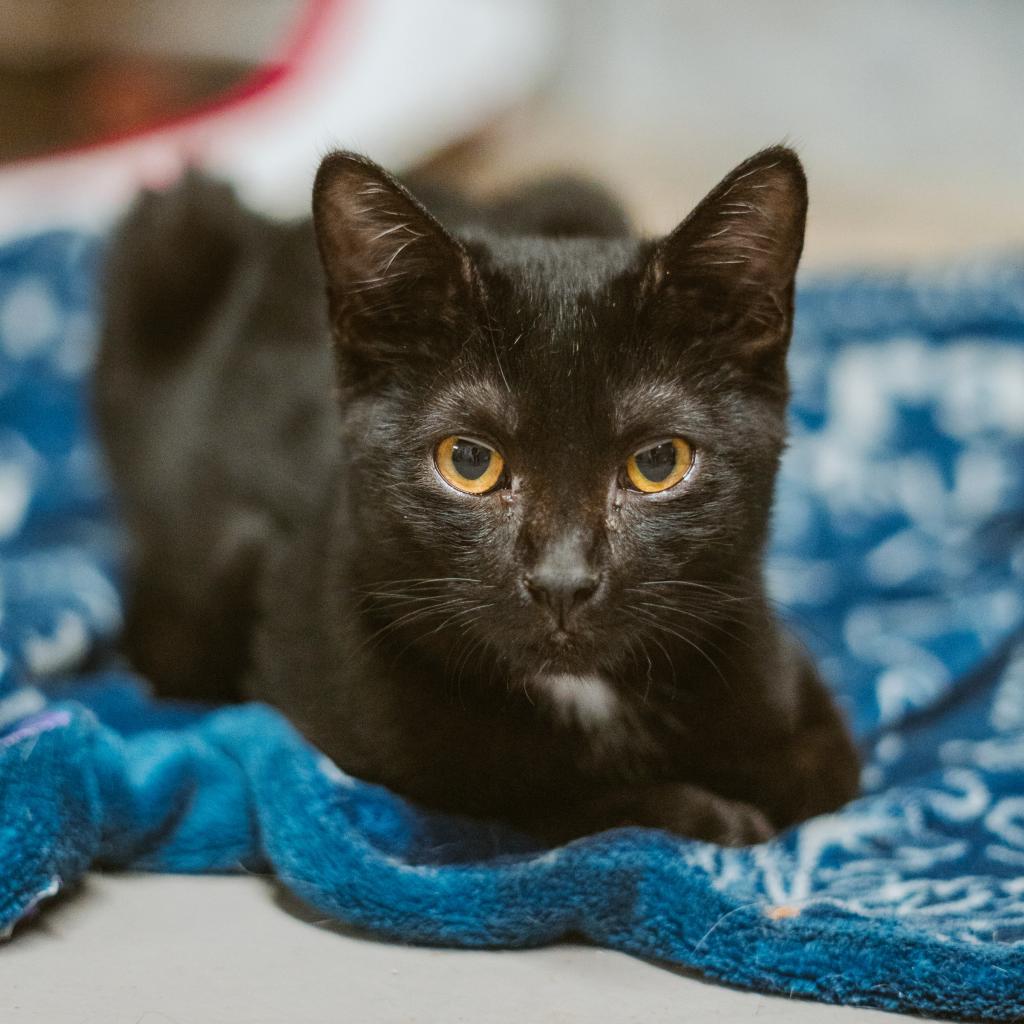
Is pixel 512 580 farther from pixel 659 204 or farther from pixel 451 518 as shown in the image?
pixel 659 204

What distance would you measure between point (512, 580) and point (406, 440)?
188mm

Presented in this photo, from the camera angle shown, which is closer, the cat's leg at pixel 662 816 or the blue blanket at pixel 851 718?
the blue blanket at pixel 851 718

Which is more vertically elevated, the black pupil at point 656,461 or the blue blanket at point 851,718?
the black pupil at point 656,461

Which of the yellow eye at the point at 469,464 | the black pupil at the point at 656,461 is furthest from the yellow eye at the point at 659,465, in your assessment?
the yellow eye at the point at 469,464

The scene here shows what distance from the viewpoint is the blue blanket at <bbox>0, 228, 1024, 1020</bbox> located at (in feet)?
3.49

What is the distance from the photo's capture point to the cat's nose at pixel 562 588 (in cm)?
102

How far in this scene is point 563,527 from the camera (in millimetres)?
1058

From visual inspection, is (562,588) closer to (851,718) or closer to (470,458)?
(470,458)

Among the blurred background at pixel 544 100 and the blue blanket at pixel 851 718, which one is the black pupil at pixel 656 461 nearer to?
the blue blanket at pixel 851 718

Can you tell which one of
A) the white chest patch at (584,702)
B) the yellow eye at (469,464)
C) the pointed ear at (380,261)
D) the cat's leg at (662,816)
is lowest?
the cat's leg at (662,816)

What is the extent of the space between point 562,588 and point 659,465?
0.17 metres

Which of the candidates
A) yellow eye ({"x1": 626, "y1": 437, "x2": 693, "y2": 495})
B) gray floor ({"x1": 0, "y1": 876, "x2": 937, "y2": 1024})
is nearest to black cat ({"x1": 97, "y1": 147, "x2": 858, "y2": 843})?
yellow eye ({"x1": 626, "y1": 437, "x2": 693, "y2": 495})

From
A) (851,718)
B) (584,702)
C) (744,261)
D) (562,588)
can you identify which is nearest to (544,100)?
(851,718)

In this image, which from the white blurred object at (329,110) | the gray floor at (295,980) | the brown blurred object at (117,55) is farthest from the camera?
the brown blurred object at (117,55)
